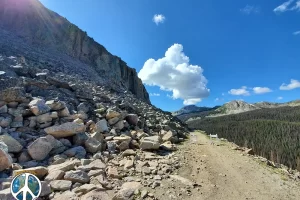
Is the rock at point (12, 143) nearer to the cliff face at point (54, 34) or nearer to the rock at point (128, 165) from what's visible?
the rock at point (128, 165)

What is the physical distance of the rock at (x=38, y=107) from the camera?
12.5m

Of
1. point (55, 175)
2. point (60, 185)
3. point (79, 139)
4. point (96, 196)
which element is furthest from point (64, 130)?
point (96, 196)

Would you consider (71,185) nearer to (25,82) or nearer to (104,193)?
(104,193)

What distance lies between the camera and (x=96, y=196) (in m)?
7.64

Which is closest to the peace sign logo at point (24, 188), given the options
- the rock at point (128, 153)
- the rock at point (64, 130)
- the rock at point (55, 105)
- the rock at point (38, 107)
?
the rock at point (64, 130)

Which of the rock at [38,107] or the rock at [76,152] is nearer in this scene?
the rock at [76,152]

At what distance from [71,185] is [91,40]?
69.4 metres

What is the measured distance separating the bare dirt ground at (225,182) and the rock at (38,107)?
7.67 meters

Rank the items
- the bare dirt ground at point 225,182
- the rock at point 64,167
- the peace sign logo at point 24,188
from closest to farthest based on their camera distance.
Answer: the peace sign logo at point 24,188 < the rock at point 64,167 < the bare dirt ground at point 225,182

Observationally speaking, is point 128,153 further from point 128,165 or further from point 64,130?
point 64,130

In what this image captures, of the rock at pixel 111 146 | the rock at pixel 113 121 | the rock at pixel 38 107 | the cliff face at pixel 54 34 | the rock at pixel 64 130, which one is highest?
the cliff face at pixel 54 34

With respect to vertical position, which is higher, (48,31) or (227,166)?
(48,31)

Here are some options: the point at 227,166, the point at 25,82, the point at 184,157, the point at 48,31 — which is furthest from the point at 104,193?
the point at 48,31

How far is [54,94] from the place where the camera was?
16.5m
